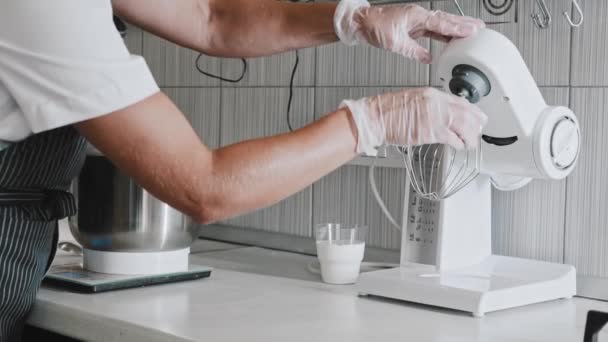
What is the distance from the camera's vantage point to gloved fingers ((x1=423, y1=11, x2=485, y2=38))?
132 centimetres

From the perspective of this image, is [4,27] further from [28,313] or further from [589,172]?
[589,172]

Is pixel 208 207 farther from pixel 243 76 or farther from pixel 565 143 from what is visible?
pixel 243 76

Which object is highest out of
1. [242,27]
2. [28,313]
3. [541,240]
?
[242,27]

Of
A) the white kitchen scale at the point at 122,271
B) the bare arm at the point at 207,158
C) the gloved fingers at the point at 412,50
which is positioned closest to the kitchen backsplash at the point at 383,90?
the gloved fingers at the point at 412,50

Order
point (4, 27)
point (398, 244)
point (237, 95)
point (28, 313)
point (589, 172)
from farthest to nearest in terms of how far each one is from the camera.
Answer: point (237, 95), point (398, 244), point (589, 172), point (28, 313), point (4, 27)

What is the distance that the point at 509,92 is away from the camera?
4.28 feet

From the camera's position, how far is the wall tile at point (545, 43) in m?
1.54

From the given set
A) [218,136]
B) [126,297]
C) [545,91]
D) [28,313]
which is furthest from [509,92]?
[218,136]

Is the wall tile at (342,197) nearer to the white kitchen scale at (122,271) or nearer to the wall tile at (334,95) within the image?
the wall tile at (334,95)

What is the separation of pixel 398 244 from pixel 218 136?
577 mm

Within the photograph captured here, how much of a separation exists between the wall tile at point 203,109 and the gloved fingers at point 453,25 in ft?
2.93

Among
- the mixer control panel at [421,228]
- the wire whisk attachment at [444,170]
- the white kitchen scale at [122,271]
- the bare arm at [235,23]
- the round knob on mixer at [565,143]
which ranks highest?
the bare arm at [235,23]

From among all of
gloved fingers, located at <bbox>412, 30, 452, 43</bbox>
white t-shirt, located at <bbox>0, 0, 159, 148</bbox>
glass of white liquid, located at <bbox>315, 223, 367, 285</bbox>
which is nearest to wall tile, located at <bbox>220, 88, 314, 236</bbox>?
glass of white liquid, located at <bbox>315, 223, 367, 285</bbox>

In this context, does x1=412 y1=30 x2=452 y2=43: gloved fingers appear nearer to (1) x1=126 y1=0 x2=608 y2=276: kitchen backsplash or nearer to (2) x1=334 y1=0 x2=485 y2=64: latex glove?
(2) x1=334 y1=0 x2=485 y2=64: latex glove
